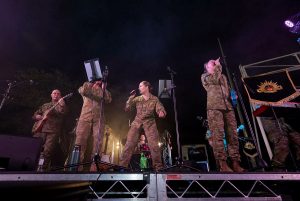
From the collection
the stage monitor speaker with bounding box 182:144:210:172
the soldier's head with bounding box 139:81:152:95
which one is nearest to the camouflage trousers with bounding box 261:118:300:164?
the soldier's head with bounding box 139:81:152:95

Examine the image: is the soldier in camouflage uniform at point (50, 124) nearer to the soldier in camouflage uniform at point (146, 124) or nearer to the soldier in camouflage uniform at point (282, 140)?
the soldier in camouflage uniform at point (146, 124)

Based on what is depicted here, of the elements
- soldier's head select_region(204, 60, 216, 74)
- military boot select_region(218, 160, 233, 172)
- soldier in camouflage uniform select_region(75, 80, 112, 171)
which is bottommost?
military boot select_region(218, 160, 233, 172)

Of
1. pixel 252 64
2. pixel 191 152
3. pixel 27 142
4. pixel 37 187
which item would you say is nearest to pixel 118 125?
→ pixel 191 152

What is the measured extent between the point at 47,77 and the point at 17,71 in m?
1.51

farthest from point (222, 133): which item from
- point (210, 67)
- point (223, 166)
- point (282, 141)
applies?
point (282, 141)

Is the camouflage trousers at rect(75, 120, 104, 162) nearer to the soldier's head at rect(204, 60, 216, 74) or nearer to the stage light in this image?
the soldier's head at rect(204, 60, 216, 74)

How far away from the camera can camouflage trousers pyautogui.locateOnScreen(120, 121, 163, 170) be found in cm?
493

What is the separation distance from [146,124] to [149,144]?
53cm

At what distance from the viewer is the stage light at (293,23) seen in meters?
7.99

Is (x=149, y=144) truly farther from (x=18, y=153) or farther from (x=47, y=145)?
(x=47, y=145)

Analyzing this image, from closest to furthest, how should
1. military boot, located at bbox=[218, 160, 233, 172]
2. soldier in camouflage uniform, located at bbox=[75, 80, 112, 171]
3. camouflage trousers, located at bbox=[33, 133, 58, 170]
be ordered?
military boot, located at bbox=[218, 160, 233, 172] → soldier in camouflage uniform, located at bbox=[75, 80, 112, 171] → camouflage trousers, located at bbox=[33, 133, 58, 170]

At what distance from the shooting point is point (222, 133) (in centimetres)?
439

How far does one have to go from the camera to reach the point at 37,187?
1.03m

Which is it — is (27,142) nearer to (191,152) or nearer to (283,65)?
(283,65)
